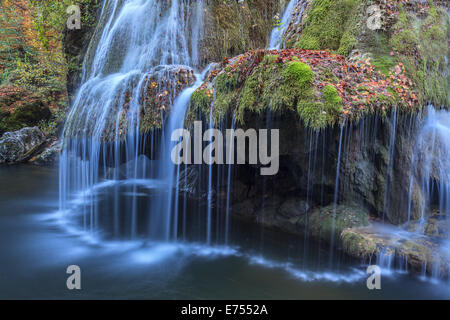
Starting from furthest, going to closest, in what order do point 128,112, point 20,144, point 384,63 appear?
1. point 20,144
2. point 128,112
3. point 384,63

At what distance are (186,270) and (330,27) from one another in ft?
18.4

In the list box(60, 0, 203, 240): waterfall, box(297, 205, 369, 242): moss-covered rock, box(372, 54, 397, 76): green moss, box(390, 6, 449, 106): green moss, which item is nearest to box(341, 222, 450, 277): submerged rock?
box(297, 205, 369, 242): moss-covered rock

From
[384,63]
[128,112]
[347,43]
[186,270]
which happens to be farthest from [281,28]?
[186,270]

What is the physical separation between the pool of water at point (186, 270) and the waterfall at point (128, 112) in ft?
2.72

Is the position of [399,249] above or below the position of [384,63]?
below

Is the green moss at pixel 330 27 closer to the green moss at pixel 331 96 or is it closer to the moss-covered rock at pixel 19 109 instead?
the green moss at pixel 331 96

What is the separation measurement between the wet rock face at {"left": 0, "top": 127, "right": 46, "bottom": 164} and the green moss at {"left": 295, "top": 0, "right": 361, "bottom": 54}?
14406 millimetres

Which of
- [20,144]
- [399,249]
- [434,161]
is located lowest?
[399,249]

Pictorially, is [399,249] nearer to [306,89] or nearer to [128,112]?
[306,89]

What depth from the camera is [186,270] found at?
4.49m

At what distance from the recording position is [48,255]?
4938 mm

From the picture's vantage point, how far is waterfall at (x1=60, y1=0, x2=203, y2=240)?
19.5ft

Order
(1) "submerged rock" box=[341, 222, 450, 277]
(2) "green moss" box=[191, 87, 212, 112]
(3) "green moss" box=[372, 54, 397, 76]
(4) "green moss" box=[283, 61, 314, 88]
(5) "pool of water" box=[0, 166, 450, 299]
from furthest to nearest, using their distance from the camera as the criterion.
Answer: (2) "green moss" box=[191, 87, 212, 112] < (3) "green moss" box=[372, 54, 397, 76] < (4) "green moss" box=[283, 61, 314, 88] < (1) "submerged rock" box=[341, 222, 450, 277] < (5) "pool of water" box=[0, 166, 450, 299]

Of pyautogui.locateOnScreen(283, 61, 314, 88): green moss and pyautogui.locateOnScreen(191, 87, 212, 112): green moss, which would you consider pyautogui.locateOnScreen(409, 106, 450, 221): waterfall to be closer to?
pyautogui.locateOnScreen(283, 61, 314, 88): green moss
